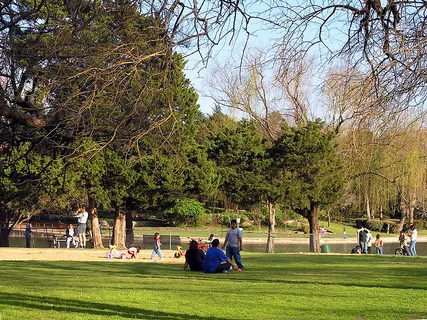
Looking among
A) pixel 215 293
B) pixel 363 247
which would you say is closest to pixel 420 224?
pixel 363 247

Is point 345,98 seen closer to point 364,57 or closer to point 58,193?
point 364,57

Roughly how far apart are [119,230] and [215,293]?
82.4ft

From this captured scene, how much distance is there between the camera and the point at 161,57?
26.0 feet

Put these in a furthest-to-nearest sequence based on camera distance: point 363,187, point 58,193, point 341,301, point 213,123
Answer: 1. point 213,123
2. point 363,187
3. point 58,193
4. point 341,301

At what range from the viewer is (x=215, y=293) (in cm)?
1277

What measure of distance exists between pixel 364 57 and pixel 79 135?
14.9ft

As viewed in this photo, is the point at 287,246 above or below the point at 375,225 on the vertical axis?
below

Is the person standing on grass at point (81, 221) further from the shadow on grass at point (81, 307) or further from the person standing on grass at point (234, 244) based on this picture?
the shadow on grass at point (81, 307)

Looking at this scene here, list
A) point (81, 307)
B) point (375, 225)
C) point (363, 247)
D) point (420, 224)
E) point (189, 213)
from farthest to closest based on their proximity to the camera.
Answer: point (420, 224)
point (375, 225)
point (189, 213)
point (363, 247)
point (81, 307)

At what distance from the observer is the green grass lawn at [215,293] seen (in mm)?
10234

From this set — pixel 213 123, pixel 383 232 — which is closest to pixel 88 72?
pixel 213 123

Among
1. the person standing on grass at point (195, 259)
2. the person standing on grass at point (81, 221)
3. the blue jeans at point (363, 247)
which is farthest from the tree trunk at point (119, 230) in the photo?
the person standing on grass at point (195, 259)

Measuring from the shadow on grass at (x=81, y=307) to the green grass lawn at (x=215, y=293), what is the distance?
0.02m

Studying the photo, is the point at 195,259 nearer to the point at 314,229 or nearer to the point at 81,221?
the point at 81,221
